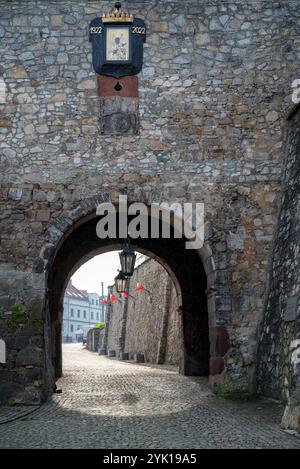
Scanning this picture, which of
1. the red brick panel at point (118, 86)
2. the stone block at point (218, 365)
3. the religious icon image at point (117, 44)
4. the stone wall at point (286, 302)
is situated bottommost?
the stone block at point (218, 365)

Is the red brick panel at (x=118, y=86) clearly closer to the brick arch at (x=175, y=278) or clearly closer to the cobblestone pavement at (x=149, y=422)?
the brick arch at (x=175, y=278)

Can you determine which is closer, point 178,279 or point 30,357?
point 30,357

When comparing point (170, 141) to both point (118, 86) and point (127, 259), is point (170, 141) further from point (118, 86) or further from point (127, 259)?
point (127, 259)

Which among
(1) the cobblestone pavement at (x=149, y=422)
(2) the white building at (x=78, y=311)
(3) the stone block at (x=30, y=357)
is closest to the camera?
(1) the cobblestone pavement at (x=149, y=422)

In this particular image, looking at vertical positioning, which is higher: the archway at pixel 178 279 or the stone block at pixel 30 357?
the archway at pixel 178 279

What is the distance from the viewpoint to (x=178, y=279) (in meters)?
13.1

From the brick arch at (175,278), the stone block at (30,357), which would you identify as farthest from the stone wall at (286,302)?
the brick arch at (175,278)

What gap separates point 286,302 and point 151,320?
45.2 feet

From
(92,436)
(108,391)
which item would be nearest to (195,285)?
(108,391)

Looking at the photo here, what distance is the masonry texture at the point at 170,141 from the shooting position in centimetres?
867


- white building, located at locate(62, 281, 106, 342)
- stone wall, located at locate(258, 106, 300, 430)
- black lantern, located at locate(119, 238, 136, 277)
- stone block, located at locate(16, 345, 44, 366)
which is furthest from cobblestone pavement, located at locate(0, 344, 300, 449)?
white building, located at locate(62, 281, 106, 342)

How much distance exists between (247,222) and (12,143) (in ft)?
12.3

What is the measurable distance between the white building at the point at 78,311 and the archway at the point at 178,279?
5764 centimetres

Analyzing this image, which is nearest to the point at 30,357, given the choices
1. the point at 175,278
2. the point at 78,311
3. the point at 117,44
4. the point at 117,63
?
the point at 117,63
